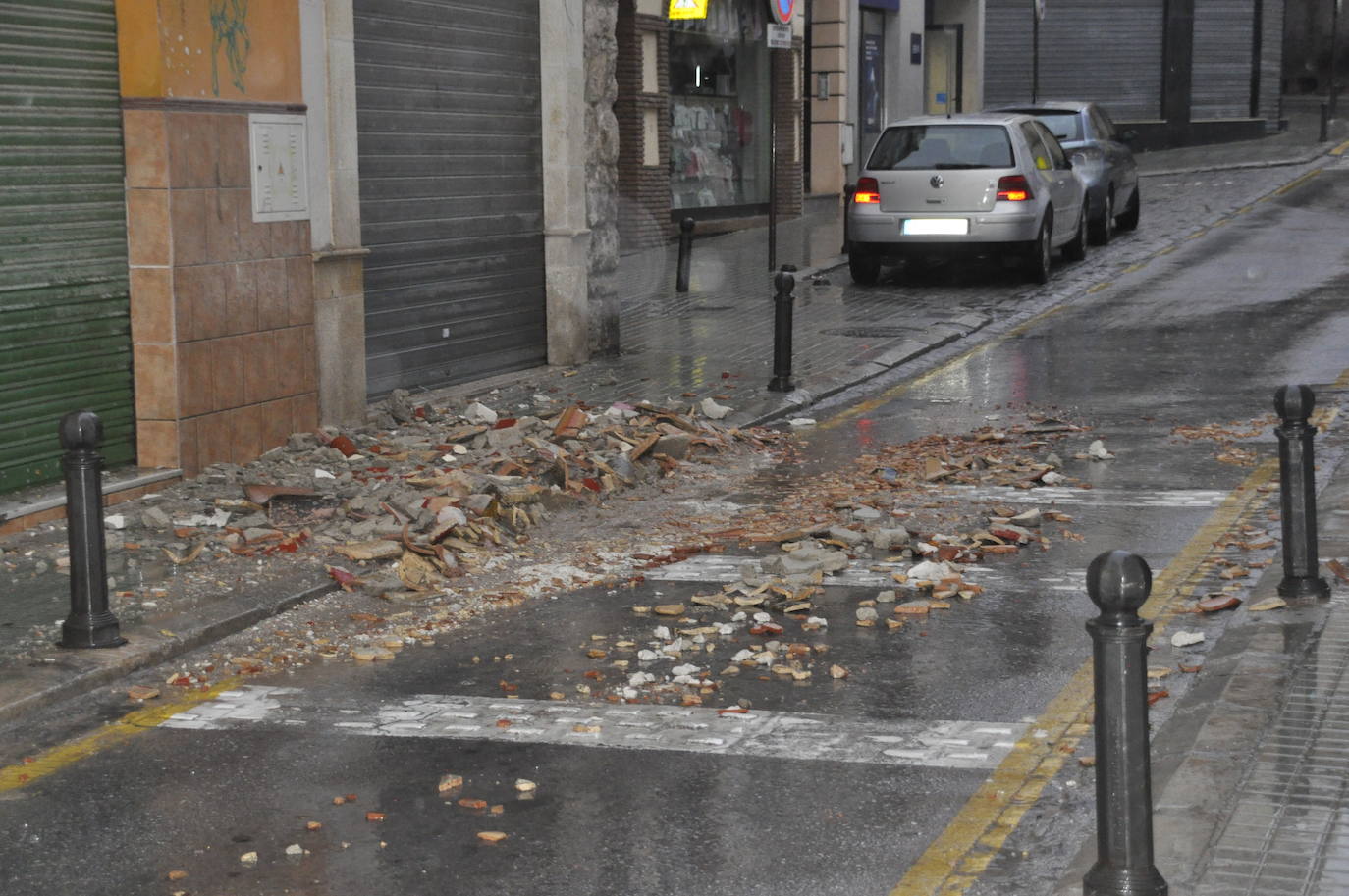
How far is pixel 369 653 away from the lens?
684cm

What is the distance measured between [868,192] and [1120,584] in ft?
52.0

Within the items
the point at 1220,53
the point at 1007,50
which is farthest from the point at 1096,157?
the point at 1220,53

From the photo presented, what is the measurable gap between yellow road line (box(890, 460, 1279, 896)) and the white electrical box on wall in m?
5.78

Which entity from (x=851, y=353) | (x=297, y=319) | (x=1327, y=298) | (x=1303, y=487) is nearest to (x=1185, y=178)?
(x=1327, y=298)

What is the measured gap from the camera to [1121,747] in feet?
13.6

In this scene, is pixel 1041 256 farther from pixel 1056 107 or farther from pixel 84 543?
pixel 84 543

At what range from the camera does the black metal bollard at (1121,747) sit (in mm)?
4023

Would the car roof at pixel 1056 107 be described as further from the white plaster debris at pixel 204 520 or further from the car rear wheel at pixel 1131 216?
the white plaster debris at pixel 204 520

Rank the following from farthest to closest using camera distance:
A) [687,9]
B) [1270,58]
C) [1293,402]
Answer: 1. [1270,58]
2. [687,9]
3. [1293,402]

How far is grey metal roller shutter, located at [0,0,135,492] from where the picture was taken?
29.8 ft

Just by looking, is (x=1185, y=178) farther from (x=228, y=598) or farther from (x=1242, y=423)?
(x=228, y=598)

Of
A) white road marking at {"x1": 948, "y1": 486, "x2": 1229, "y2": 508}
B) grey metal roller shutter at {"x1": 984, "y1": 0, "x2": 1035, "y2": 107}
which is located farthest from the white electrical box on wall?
grey metal roller shutter at {"x1": 984, "y1": 0, "x2": 1035, "y2": 107}

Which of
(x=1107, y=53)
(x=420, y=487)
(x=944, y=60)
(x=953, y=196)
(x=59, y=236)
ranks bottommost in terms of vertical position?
(x=420, y=487)

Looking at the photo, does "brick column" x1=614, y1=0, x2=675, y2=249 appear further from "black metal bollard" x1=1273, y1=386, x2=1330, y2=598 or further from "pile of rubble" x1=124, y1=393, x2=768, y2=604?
"black metal bollard" x1=1273, y1=386, x2=1330, y2=598
